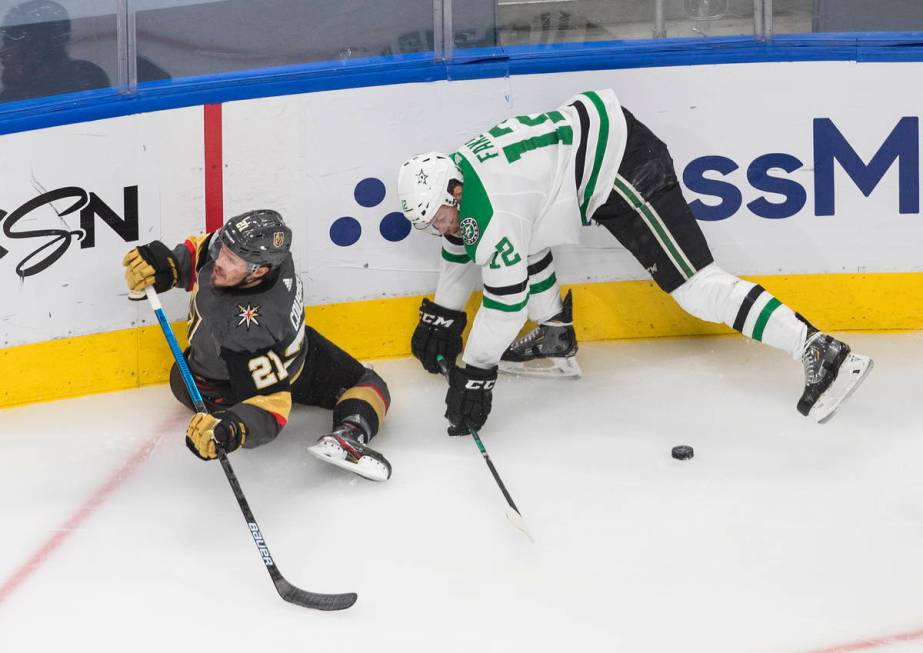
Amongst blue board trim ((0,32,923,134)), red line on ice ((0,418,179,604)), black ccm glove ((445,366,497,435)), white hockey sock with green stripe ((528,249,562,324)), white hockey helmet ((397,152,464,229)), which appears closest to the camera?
red line on ice ((0,418,179,604))

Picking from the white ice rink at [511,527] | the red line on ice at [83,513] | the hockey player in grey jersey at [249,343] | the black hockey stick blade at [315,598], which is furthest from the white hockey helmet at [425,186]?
the black hockey stick blade at [315,598]

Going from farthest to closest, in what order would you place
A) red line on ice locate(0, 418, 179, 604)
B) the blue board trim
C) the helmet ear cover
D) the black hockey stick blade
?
the blue board trim, the helmet ear cover, red line on ice locate(0, 418, 179, 604), the black hockey stick blade

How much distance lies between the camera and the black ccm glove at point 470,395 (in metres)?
3.77

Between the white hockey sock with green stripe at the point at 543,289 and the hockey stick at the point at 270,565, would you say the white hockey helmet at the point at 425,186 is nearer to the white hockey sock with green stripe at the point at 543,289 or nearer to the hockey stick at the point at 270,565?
the white hockey sock with green stripe at the point at 543,289

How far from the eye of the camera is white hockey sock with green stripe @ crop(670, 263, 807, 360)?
12.6 ft

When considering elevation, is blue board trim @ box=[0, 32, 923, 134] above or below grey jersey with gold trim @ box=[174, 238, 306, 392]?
above

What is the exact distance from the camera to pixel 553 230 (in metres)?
3.97

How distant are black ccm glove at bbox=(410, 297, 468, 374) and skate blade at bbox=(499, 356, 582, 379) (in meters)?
0.21

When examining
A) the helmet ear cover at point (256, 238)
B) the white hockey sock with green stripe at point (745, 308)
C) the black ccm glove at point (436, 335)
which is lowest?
the black ccm glove at point (436, 335)

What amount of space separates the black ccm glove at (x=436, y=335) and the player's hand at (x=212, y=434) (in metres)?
0.99

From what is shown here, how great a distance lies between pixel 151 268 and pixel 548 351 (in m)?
1.38

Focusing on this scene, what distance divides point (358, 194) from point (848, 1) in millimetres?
1816

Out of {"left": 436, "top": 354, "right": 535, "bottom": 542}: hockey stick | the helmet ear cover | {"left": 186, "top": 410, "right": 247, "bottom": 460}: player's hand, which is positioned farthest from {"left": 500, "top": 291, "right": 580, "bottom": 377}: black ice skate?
{"left": 186, "top": 410, "right": 247, "bottom": 460}: player's hand

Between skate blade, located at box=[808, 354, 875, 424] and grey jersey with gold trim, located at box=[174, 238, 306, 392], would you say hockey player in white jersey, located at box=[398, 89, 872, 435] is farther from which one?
grey jersey with gold trim, located at box=[174, 238, 306, 392]
